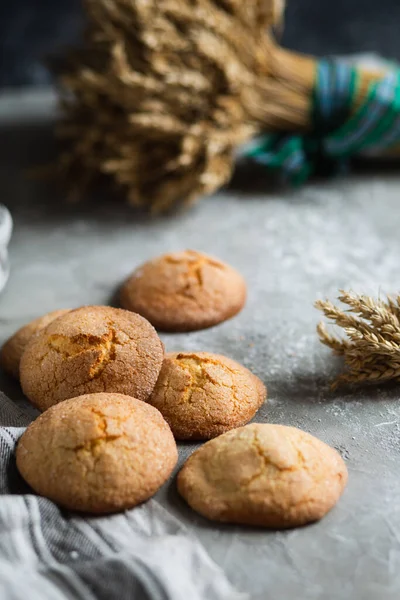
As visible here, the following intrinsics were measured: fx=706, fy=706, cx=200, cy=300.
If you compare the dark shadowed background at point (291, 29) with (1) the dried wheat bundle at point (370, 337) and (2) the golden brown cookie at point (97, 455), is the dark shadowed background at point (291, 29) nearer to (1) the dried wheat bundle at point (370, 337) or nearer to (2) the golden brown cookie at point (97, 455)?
(1) the dried wheat bundle at point (370, 337)

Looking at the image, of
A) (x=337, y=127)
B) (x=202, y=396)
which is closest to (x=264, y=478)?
(x=202, y=396)

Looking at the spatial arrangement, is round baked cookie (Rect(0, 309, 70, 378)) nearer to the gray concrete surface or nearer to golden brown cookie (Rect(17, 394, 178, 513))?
the gray concrete surface

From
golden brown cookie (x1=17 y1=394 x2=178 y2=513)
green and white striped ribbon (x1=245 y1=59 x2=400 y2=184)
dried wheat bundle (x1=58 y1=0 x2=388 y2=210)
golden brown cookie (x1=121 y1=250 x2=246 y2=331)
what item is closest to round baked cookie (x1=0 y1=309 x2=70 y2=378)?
golden brown cookie (x1=121 y1=250 x2=246 y2=331)

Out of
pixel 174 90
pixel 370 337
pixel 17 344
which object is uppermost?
pixel 174 90

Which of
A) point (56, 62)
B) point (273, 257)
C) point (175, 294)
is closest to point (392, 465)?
point (175, 294)

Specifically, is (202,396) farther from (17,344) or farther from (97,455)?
(17,344)

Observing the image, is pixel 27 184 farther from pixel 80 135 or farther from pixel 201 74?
pixel 201 74

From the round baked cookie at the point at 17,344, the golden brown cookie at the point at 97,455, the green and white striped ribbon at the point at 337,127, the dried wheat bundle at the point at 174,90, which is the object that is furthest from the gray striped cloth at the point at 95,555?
the green and white striped ribbon at the point at 337,127

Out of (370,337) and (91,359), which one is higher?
(370,337)
